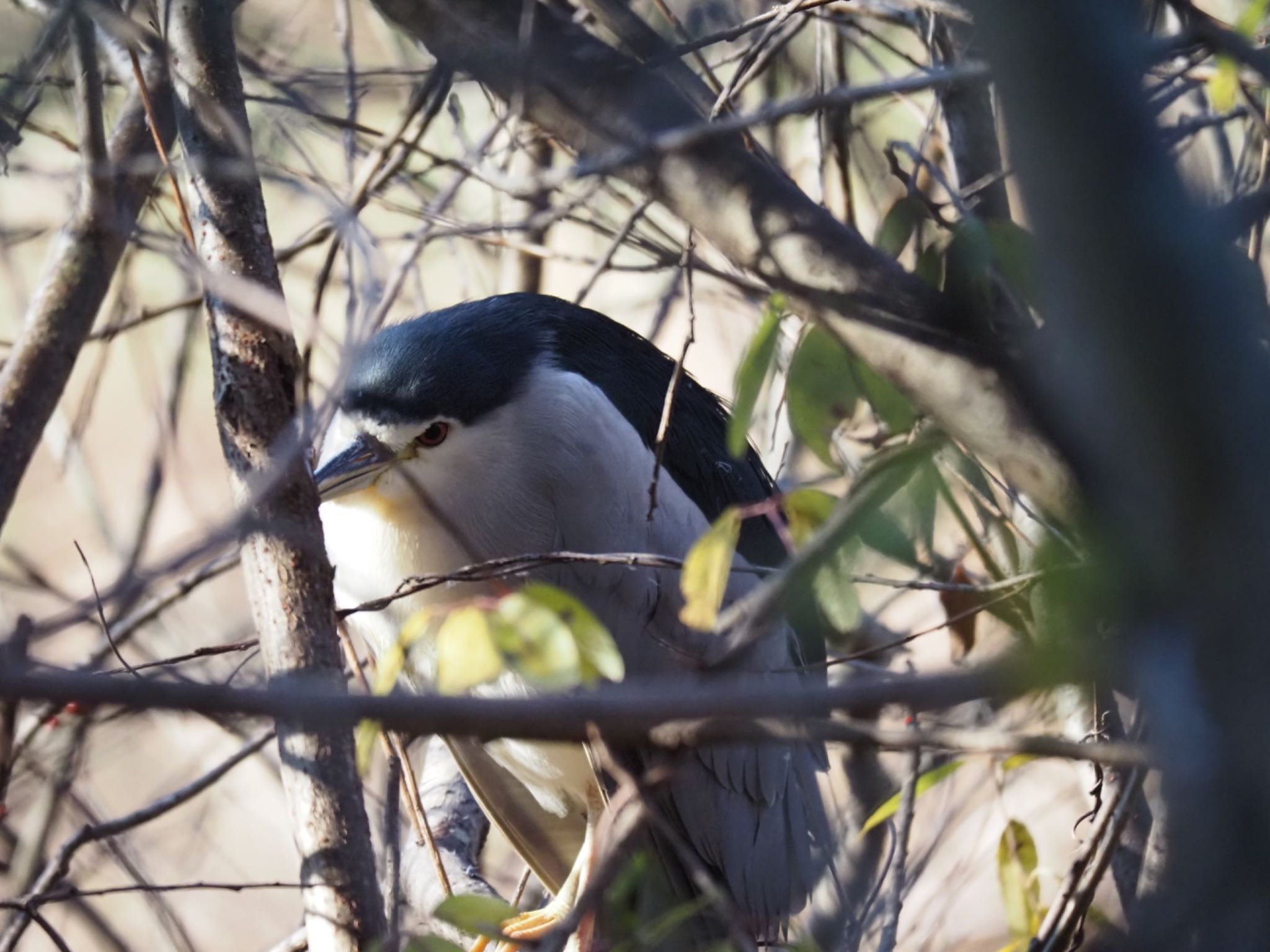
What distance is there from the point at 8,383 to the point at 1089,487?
1.57 m

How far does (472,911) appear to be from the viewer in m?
1.18

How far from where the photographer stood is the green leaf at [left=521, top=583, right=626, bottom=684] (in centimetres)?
102

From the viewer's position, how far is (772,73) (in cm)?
249

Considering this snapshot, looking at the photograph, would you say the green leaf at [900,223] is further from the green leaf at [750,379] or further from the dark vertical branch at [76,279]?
the dark vertical branch at [76,279]

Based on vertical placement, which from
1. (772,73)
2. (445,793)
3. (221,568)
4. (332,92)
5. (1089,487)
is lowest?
(1089,487)

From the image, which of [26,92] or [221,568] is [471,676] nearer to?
[221,568]

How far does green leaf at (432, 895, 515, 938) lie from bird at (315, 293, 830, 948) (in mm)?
571

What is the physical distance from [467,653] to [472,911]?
0.31 meters

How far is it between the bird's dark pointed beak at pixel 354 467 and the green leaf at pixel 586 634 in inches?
31.2

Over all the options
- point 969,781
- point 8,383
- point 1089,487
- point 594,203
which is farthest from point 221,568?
point 969,781

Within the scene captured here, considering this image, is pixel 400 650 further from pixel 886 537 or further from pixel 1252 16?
pixel 1252 16

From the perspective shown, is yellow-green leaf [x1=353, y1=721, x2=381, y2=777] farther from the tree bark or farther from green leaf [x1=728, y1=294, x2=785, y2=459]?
the tree bark

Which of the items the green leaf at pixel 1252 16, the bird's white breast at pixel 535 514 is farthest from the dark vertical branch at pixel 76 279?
the green leaf at pixel 1252 16

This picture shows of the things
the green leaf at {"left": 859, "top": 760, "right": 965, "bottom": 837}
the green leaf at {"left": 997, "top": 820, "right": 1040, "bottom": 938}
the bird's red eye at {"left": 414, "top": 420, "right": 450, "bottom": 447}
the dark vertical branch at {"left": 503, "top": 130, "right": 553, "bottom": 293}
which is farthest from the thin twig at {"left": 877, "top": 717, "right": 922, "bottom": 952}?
the dark vertical branch at {"left": 503, "top": 130, "right": 553, "bottom": 293}
